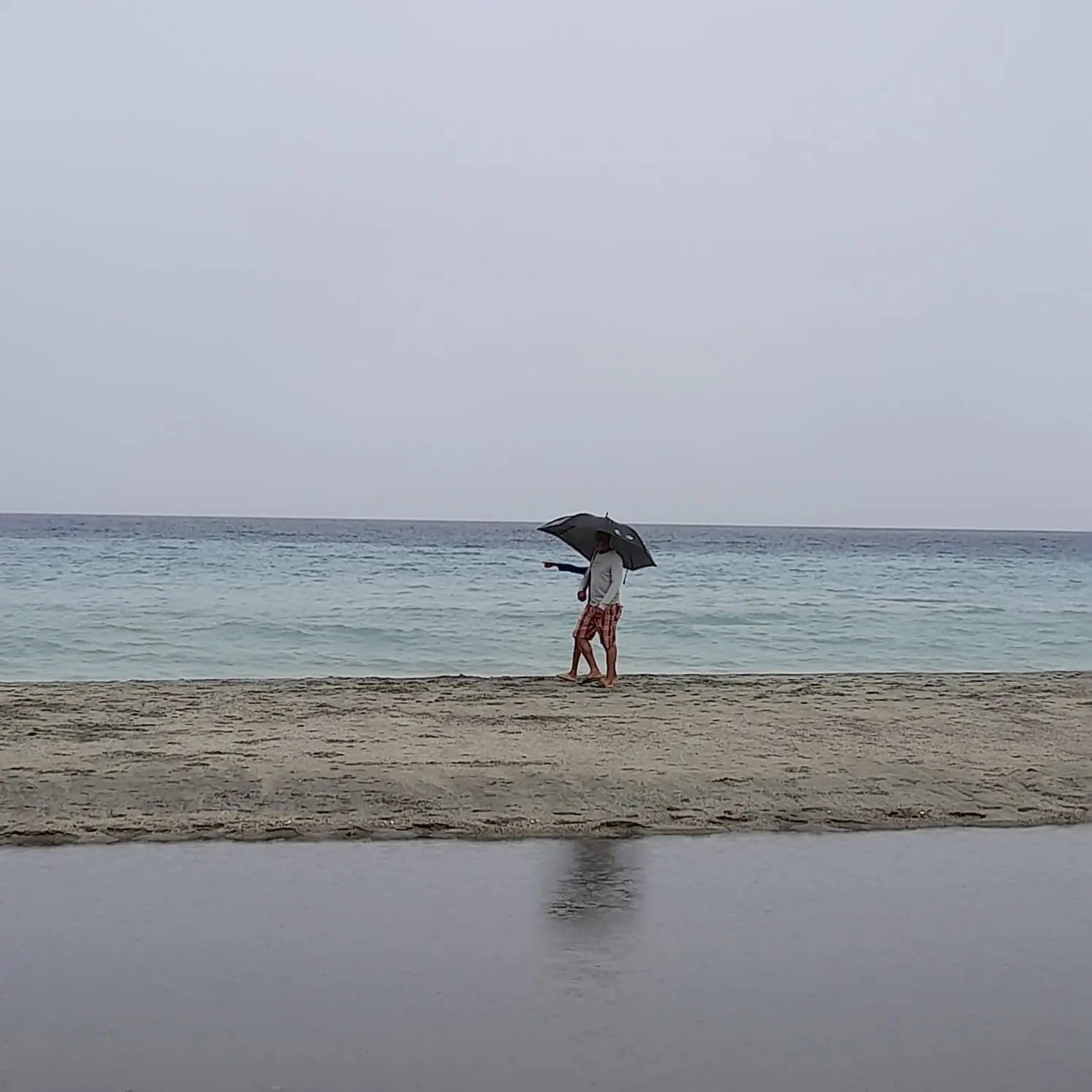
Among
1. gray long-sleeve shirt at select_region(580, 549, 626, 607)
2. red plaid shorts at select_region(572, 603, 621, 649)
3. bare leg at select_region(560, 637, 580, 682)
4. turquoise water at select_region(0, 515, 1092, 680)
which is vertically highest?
gray long-sleeve shirt at select_region(580, 549, 626, 607)

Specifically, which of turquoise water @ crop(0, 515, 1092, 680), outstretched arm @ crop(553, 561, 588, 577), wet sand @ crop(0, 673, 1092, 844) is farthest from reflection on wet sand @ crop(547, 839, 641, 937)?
turquoise water @ crop(0, 515, 1092, 680)

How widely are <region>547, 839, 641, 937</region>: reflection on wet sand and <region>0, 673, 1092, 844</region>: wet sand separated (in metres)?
0.31

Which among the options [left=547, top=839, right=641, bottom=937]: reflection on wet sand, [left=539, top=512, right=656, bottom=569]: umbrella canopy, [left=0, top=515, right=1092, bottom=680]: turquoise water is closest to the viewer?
[left=547, top=839, right=641, bottom=937]: reflection on wet sand

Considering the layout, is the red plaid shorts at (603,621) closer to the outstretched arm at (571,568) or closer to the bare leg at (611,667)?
the bare leg at (611,667)

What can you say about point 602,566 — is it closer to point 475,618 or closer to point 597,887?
point 597,887

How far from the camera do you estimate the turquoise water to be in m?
18.2

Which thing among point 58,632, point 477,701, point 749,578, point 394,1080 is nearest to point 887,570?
point 749,578

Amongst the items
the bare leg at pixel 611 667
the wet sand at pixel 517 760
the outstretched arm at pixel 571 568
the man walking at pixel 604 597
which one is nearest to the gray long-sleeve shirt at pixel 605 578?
the man walking at pixel 604 597

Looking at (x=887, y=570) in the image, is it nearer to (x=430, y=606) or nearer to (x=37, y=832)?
(x=430, y=606)

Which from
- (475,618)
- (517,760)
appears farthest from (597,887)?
(475,618)

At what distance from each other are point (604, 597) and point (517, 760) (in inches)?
163

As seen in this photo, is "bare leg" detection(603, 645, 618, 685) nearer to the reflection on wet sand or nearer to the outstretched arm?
the outstretched arm

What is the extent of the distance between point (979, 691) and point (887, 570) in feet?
120

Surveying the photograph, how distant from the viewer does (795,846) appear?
654cm
